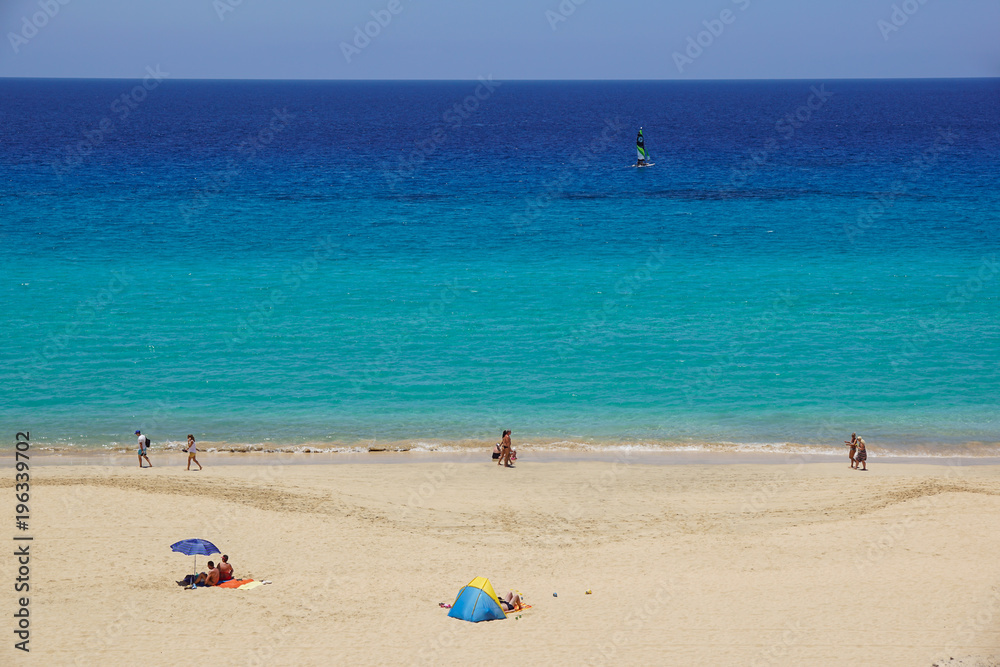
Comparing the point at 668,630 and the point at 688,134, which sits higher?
the point at 688,134

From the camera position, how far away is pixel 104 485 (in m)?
22.7

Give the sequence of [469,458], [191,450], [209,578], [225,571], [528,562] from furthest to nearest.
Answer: [469,458] < [191,450] < [528,562] < [225,571] < [209,578]

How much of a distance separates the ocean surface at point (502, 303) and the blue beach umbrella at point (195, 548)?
8.13m

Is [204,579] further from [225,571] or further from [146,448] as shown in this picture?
[146,448]

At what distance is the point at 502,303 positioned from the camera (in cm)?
4081

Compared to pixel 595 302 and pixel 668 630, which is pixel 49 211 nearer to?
pixel 595 302

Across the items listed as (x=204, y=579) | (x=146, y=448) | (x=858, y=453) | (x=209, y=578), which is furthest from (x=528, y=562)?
→ (x=146, y=448)

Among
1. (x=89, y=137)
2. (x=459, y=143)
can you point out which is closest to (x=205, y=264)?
(x=459, y=143)

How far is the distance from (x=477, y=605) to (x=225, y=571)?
5456 millimetres

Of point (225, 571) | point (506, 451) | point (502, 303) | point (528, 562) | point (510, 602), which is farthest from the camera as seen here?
point (502, 303)

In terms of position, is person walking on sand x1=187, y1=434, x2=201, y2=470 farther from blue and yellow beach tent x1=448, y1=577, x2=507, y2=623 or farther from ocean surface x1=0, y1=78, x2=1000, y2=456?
blue and yellow beach tent x1=448, y1=577, x2=507, y2=623

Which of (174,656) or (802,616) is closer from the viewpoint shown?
(174,656)

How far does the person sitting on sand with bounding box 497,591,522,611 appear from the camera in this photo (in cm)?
1694

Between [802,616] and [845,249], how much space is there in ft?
123
